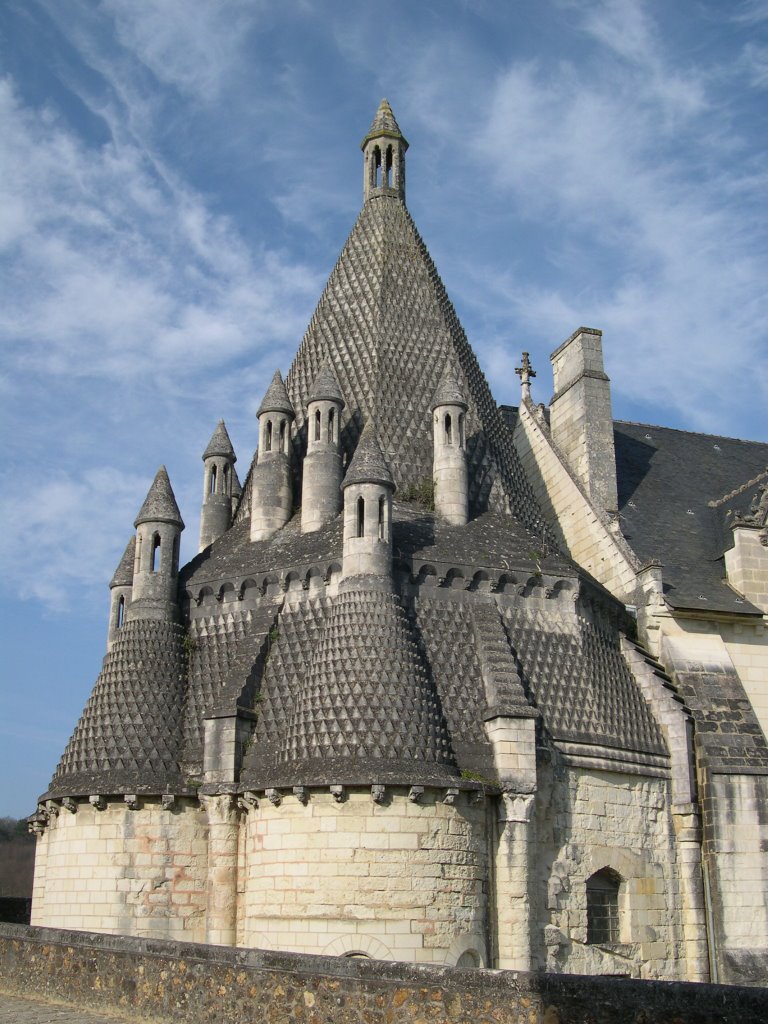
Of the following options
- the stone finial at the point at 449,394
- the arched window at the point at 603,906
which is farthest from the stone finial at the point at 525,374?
the arched window at the point at 603,906

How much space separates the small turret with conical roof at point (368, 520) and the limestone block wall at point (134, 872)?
4.75m

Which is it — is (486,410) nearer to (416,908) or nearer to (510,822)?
(510,822)

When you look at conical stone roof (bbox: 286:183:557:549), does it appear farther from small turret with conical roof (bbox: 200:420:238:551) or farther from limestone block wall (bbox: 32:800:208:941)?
limestone block wall (bbox: 32:800:208:941)

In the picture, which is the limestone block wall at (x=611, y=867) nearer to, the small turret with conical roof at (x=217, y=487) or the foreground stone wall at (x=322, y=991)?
the foreground stone wall at (x=322, y=991)

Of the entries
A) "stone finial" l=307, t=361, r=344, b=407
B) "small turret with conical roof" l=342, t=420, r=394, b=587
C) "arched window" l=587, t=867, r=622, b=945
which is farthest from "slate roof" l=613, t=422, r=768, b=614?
"stone finial" l=307, t=361, r=344, b=407

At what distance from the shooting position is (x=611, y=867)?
1825 cm

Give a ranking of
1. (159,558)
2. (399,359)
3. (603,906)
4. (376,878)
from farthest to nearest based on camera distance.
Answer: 1. (399,359)
2. (159,558)
3. (603,906)
4. (376,878)

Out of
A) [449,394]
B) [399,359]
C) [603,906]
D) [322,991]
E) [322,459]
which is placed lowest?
[322,991]

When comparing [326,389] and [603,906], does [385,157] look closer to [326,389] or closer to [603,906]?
[326,389]

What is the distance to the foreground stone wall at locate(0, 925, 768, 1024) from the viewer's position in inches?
314

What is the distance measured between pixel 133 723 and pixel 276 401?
22.7 ft

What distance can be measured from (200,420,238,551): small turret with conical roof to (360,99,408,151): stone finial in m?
8.08

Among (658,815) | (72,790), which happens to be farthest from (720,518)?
(72,790)

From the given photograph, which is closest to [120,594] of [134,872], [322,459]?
[322,459]
